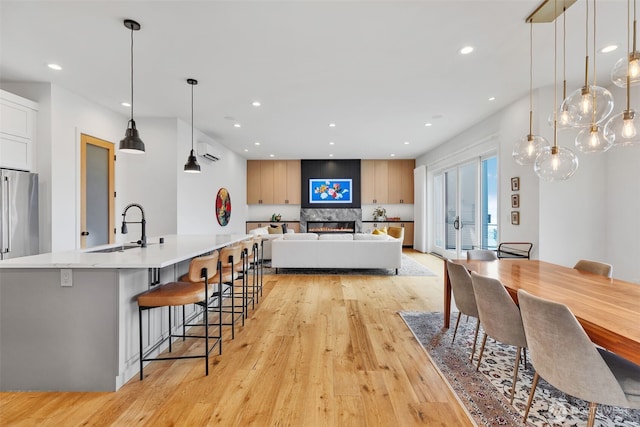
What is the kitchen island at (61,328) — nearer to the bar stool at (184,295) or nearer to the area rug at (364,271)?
the bar stool at (184,295)

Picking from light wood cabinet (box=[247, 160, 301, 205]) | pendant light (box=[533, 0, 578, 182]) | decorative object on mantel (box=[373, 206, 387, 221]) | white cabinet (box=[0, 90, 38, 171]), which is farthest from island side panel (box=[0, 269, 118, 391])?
decorative object on mantel (box=[373, 206, 387, 221])

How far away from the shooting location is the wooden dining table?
1.27 metres

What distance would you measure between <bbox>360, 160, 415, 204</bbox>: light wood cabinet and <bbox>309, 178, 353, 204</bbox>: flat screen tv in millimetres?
524

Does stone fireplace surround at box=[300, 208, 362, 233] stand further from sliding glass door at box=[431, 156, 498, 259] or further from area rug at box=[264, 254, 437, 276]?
area rug at box=[264, 254, 437, 276]

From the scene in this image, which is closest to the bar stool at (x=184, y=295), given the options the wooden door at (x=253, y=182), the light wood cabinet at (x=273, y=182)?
the light wood cabinet at (x=273, y=182)

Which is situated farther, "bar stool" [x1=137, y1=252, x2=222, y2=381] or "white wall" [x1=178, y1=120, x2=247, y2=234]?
"white wall" [x1=178, y1=120, x2=247, y2=234]

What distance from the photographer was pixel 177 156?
5.13m

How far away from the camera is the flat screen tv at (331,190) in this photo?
9.36 metres

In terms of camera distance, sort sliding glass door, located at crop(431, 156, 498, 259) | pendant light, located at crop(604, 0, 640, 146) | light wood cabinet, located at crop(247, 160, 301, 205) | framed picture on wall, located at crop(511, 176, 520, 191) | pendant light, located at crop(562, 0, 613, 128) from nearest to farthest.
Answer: pendant light, located at crop(604, 0, 640, 146)
pendant light, located at crop(562, 0, 613, 128)
framed picture on wall, located at crop(511, 176, 520, 191)
sliding glass door, located at crop(431, 156, 498, 259)
light wood cabinet, located at crop(247, 160, 301, 205)

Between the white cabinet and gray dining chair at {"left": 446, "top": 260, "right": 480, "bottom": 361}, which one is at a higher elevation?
the white cabinet

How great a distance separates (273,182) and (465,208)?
18.9 feet

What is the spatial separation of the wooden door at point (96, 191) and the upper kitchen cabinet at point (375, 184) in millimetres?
6713

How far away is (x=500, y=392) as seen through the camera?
1958 mm

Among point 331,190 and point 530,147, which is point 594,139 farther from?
point 331,190
